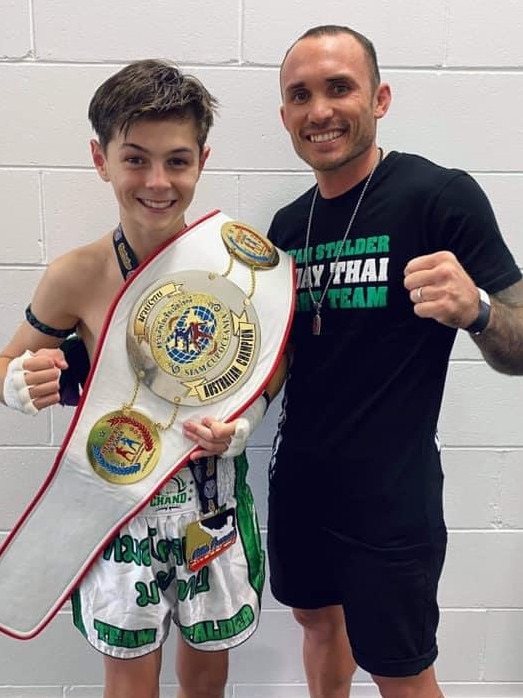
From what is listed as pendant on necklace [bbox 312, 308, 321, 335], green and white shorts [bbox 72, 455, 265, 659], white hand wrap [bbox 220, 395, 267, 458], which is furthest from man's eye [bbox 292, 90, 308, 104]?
green and white shorts [bbox 72, 455, 265, 659]

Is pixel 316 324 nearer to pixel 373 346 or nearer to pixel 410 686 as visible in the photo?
pixel 373 346

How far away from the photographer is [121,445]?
1.01m

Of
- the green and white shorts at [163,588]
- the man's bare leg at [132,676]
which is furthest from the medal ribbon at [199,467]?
the man's bare leg at [132,676]

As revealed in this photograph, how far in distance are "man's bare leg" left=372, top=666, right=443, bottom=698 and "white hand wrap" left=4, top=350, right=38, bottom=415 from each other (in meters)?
0.72

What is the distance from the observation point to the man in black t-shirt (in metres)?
1.02

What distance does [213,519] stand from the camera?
40.1 inches

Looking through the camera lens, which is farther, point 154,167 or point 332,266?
point 332,266

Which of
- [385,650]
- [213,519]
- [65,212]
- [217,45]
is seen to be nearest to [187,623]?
[213,519]

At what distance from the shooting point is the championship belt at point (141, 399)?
3.29ft

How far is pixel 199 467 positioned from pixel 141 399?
0.14 meters

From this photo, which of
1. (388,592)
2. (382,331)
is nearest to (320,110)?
(382,331)

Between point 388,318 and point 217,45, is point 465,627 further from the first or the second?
point 217,45

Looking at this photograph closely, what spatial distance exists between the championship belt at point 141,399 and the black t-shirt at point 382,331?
0.38 feet

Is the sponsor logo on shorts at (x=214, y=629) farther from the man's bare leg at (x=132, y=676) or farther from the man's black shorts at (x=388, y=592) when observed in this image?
the man's black shorts at (x=388, y=592)
